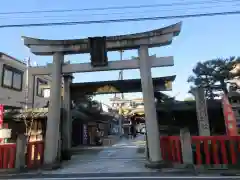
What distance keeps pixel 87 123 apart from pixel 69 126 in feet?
46.0

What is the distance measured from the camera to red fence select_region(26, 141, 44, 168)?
40.1ft

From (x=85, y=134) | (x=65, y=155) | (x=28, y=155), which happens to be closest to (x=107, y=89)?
(x=65, y=155)

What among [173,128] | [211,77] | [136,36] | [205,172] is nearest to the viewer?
[205,172]

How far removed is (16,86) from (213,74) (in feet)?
76.2

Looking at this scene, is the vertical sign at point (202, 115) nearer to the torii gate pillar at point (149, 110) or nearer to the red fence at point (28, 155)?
the torii gate pillar at point (149, 110)

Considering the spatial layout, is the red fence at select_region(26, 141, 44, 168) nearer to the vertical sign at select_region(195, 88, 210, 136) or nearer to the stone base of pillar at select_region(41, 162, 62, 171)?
the stone base of pillar at select_region(41, 162, 62, 171)

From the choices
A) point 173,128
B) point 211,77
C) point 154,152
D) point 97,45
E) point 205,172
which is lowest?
point 205,172

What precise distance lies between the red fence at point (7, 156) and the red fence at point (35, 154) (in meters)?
0.72

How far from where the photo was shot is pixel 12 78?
23859 mm

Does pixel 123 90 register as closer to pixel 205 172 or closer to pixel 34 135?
pixel 205 172

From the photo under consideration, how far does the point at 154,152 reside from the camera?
39.1 ft

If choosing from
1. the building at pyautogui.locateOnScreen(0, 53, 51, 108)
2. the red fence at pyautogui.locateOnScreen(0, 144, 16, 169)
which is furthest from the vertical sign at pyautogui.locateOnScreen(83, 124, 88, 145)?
the red fence at pyautogui.locateOnScreen(0, 144, 16, 169)

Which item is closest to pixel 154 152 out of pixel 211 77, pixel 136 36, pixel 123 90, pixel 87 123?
pixel 123 90

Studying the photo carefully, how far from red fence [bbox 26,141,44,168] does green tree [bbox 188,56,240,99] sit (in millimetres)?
23668
